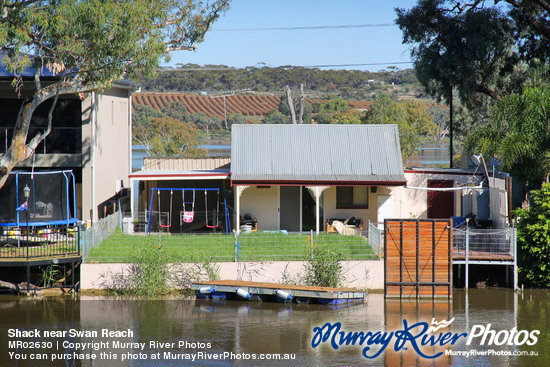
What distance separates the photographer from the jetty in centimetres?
1906

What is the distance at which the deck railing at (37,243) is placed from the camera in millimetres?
20281

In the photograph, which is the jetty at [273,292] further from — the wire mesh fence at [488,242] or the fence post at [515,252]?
the fence post at [515,252]

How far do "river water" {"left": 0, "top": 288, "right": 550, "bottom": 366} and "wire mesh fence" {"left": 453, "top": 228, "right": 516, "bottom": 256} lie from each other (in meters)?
1.29

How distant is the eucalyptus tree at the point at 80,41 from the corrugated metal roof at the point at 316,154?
497 cm

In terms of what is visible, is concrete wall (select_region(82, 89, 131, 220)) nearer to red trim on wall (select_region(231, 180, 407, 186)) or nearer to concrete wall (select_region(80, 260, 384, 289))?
red trim on wall (select_region(231, 180, 407, 186))

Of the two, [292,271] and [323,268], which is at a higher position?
[323,268]

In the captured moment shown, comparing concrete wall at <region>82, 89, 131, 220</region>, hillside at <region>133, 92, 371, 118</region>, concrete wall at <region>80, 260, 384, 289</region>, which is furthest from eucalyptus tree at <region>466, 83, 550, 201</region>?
hillside at <region>133, 92, 371, 118</region>

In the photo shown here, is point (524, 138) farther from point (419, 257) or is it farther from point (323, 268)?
point (323, 268)

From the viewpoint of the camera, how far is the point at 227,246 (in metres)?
22.0

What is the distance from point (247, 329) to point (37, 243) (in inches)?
368

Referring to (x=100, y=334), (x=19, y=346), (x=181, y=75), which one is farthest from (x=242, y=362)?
(x=181, y=75)

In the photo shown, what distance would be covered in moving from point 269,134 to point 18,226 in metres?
10.1

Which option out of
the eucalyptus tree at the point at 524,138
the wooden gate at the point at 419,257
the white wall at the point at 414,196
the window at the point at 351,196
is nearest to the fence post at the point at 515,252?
the wooden gate at the point at 419,257

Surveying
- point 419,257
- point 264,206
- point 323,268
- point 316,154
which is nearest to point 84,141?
point 264,206
